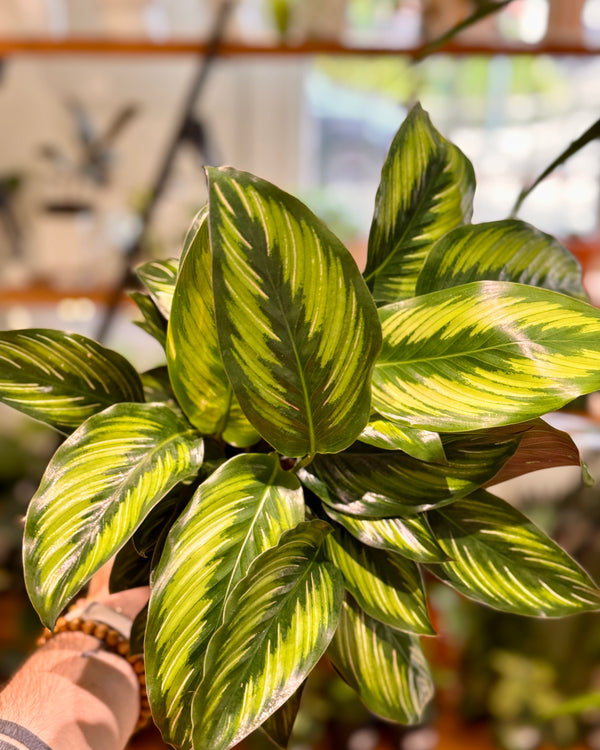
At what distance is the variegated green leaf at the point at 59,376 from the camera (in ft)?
1.24

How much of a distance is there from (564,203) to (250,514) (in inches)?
72.8

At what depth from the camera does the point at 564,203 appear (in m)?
1.94

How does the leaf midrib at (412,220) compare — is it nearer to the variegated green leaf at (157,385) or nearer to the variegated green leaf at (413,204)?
the variegated green leaf at (413,204)

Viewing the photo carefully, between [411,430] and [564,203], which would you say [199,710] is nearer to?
[411,430]

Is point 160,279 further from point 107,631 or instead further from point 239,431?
point 107,631

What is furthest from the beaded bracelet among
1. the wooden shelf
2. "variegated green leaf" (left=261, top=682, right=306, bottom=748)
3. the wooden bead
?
the wooden shelf

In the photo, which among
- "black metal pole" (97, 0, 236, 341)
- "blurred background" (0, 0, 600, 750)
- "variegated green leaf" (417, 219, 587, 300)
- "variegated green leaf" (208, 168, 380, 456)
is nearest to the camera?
"variegated green leaf" (208, 168, 380, 456)

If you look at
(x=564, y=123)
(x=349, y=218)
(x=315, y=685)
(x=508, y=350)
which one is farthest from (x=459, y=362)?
(x=564, y=123)

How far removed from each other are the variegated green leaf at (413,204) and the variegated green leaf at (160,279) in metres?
0.13

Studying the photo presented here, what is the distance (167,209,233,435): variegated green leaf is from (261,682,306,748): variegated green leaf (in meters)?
0.17

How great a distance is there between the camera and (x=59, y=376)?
1.29 ft

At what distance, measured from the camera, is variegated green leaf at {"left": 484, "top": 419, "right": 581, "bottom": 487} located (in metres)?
0.37

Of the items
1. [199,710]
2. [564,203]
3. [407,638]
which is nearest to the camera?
[199,710]

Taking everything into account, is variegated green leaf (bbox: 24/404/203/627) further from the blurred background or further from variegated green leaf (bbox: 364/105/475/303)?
the blurred background
